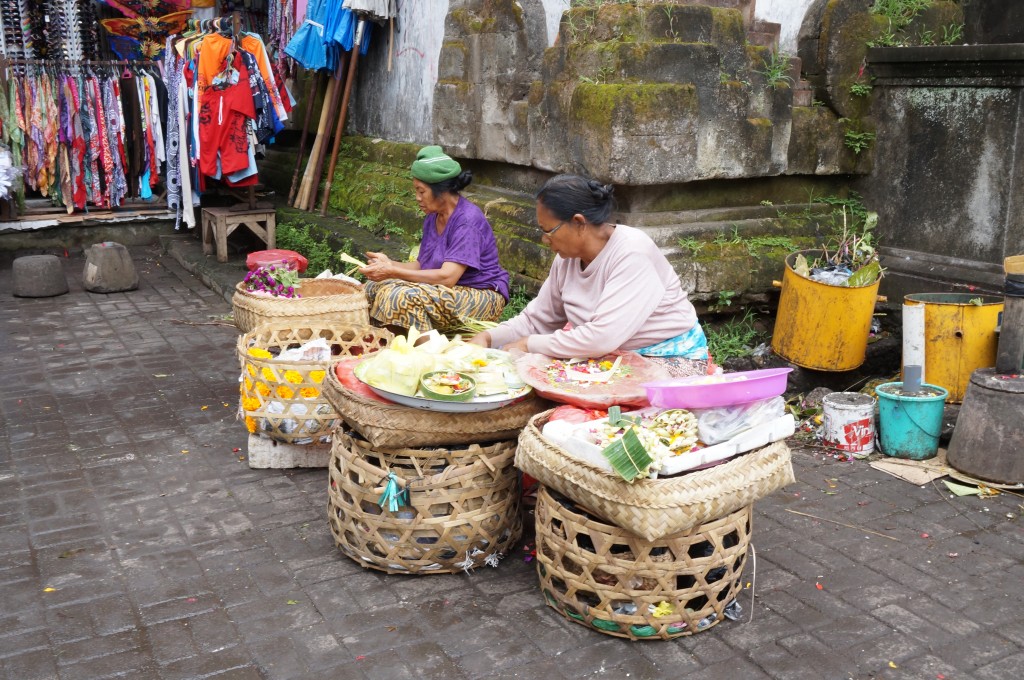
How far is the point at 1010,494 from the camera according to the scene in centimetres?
445

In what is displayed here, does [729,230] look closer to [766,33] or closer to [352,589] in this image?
[766,33]

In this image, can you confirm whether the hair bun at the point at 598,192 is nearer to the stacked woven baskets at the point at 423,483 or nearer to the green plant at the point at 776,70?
the stacked woven baskets at the point at 423,483

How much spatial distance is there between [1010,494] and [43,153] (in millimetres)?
9197

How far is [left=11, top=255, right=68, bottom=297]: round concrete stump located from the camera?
838 centimetres

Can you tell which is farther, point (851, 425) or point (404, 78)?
point (404, 78)

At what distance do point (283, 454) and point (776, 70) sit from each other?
375 cm

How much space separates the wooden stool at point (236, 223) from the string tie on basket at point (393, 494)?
20.4 feet

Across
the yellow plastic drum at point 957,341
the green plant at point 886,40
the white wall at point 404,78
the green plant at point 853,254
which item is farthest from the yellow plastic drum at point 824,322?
the white wall at point 404,78

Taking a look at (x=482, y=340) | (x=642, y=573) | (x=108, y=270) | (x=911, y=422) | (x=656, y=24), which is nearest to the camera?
(x=642, y=573)

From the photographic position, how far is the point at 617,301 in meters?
3.79

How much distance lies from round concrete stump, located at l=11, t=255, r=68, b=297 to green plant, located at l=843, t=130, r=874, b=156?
6578 millimetres

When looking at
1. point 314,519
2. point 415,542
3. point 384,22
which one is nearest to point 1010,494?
point 415,542

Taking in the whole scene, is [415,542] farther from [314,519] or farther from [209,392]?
[209,392]

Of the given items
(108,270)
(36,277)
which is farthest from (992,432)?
(36,277)
